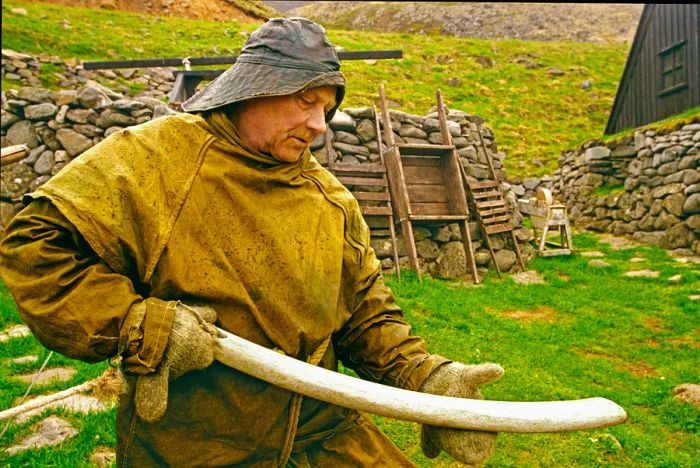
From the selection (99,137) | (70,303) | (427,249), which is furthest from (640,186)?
(70,303)

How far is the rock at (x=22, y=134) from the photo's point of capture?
8.37m

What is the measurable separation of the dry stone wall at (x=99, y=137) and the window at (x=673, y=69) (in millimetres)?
9597

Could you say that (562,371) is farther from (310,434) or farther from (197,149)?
(197,149)

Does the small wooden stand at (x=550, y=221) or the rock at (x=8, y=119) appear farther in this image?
the small wooden stand at (x=550, y=221)

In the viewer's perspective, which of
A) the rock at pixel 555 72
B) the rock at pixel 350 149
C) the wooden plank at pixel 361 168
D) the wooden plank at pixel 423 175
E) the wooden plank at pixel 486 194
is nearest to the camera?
the wooden plank at pixel 361 168

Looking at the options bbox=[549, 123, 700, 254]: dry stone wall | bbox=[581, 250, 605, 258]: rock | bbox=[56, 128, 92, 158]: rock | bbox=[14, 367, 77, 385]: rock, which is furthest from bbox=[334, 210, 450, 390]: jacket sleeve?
bbox=[549, 123, 700, 254]: dry stone wall

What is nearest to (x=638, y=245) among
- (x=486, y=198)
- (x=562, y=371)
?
(x=486, y=198)

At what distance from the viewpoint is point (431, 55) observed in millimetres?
27812

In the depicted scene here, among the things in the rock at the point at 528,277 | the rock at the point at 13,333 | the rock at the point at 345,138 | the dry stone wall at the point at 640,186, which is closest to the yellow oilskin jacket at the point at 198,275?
the rock at the point at 13,333

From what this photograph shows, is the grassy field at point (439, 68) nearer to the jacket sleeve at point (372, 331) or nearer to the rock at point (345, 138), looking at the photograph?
the rock at point (345, 138)

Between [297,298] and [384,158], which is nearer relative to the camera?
[297,298]

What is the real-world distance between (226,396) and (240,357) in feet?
0.79

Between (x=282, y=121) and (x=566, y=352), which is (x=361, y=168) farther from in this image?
(x=282, y=121)

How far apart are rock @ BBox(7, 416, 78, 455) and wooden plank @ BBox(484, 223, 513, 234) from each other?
306 inches
